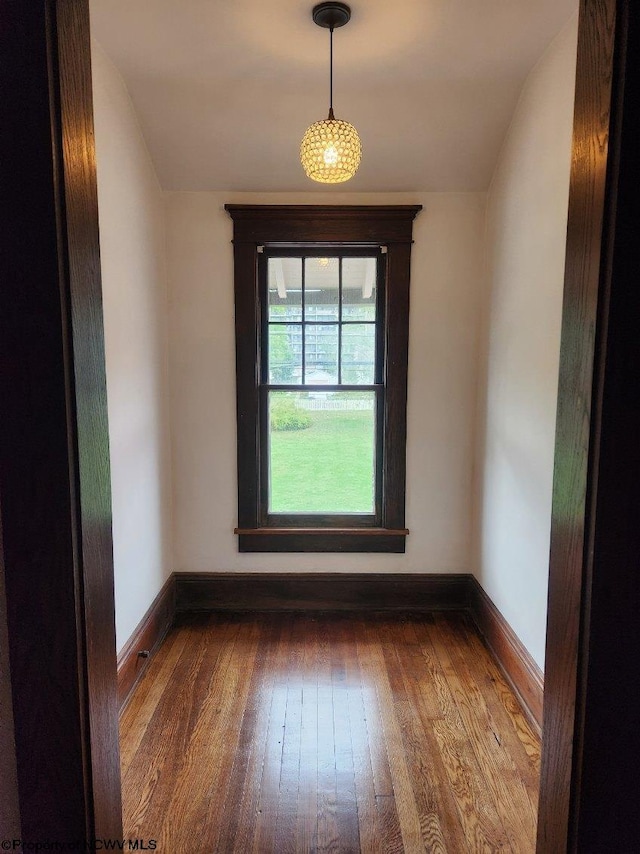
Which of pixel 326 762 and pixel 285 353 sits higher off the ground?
pixel 285 353

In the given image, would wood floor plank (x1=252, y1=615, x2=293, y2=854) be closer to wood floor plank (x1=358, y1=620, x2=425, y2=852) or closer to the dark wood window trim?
wood floor plank (x1=358, y1=620, x2=425, y2=852)

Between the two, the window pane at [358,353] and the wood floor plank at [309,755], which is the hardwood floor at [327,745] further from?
the window pane at [358,353]

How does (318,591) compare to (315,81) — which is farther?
(318,591)

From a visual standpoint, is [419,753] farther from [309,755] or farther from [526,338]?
[526,338]

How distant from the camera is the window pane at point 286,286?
9.57ft

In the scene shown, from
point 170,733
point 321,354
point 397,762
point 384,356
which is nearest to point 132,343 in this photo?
point 321,354

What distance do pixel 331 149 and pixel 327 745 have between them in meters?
2.19

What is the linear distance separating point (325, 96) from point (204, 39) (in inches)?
22.0

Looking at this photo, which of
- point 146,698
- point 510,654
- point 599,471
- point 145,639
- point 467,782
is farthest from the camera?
point 145,639

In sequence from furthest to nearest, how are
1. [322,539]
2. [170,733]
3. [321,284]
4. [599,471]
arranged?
[322,539] < [321,284] < [170,733] < [599,471]

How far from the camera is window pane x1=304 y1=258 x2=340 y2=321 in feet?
9.56

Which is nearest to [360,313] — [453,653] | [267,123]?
[267,123]

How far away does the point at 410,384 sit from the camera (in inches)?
116

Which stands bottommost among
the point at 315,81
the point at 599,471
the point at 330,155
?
the point at 599,471
